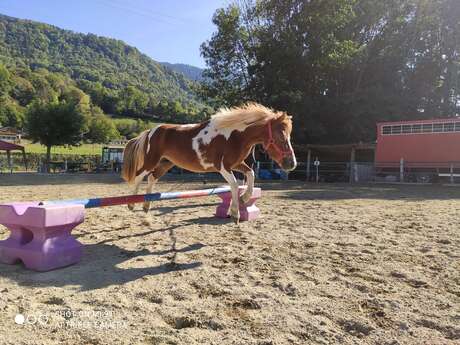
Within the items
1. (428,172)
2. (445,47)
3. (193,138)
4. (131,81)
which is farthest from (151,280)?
(131,81)

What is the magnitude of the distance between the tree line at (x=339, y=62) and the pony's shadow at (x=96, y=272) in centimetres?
2441

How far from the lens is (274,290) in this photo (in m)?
3.38

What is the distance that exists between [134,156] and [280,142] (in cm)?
266

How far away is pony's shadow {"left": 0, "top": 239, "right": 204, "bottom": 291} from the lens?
11.6 ft

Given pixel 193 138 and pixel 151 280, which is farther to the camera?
pixel 193 138

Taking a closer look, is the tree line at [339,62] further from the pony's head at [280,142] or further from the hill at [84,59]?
the hill at [84,59]

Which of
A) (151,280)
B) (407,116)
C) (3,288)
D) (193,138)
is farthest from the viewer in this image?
(407,116)

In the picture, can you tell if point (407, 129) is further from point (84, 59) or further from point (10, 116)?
point (84, 59)

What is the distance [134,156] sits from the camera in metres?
6.46

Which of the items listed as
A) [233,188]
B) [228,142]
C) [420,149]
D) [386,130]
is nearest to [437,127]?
[420,149]

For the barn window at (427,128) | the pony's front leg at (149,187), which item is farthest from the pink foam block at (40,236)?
the barn window at (427,128)

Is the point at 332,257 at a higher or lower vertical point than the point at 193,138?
lower

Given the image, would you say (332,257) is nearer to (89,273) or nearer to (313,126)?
(89,273)

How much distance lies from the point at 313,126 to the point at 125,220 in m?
22.9
